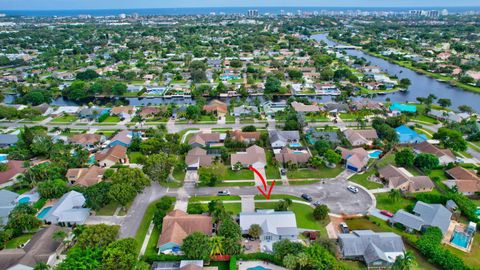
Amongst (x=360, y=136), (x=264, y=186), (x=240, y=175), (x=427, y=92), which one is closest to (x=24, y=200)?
(x=240, y=175)

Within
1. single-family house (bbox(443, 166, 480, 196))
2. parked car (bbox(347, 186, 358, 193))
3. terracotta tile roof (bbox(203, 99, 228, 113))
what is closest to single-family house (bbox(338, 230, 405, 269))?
parked car (bbox(347, 186, 358, 193))

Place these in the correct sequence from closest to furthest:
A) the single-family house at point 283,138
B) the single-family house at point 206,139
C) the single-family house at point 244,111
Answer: the single-family house at point 206,139
the single-family house at point 283,138
the single-family house at point 244,111

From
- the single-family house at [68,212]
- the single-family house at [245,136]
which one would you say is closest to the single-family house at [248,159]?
the single-family house at [245,136]

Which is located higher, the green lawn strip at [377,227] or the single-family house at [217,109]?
the single-family house at [217,109]

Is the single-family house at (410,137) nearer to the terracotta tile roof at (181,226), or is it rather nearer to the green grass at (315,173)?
the green grass at (315,173)

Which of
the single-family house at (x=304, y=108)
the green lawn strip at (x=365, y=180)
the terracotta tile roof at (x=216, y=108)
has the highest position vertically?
the terracotta tile roof at (x=216, y=108)

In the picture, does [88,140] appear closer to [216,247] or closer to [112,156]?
[112,156]

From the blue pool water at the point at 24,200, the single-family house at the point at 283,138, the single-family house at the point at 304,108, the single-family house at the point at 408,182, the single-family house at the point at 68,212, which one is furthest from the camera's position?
the single-family house at the point at 304,108
